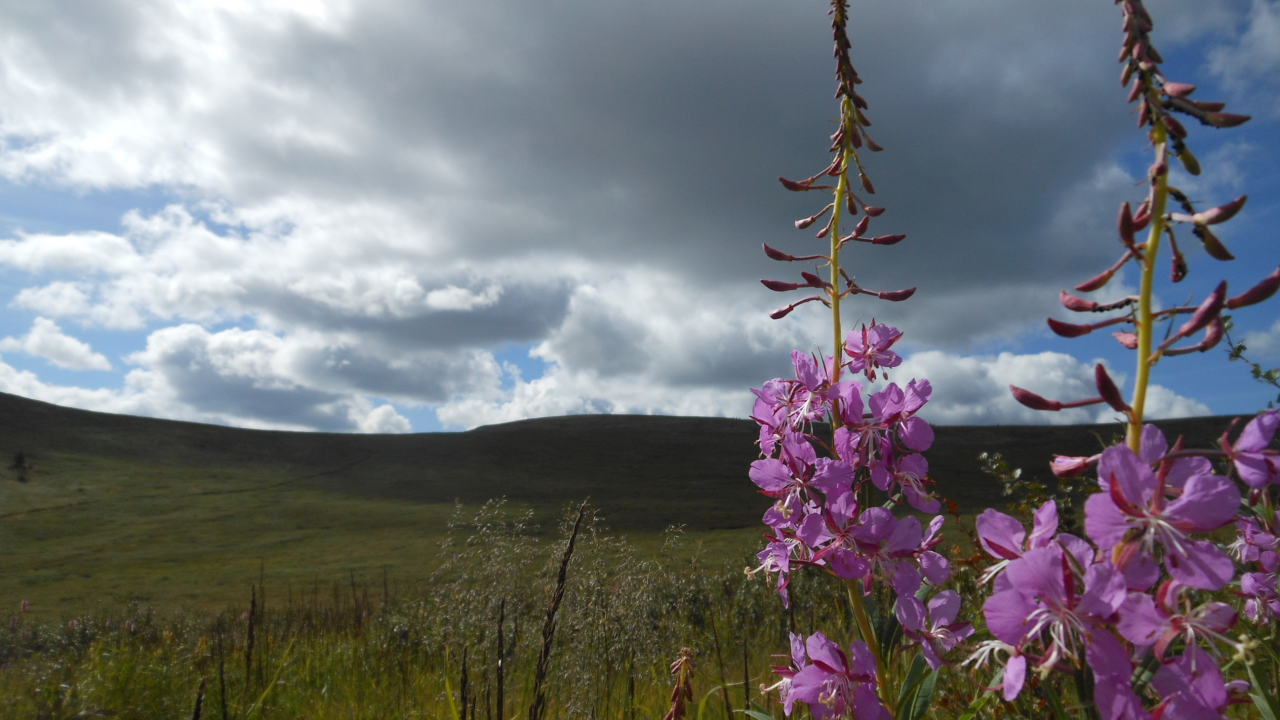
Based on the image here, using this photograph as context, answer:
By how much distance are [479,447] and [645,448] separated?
14.6 metres

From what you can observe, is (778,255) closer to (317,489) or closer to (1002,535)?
(1002,535)

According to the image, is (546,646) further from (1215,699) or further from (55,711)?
(55,711)

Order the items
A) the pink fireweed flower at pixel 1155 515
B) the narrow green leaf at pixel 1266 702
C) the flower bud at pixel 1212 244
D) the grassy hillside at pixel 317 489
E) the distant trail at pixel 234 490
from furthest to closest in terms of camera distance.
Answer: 1. the distant trail at pixel 234 490
2. the grassy hillside at pixel 317 489
3. the narrow green leaf at pixel 1266 702
4. the flower bud at pixel 1212 244
5. the pink fireweed flower at pixel 1155 515

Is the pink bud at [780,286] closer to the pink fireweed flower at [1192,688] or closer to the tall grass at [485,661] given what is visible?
the pink fireweed flower at [1192,688]

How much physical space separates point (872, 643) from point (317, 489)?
52391 mm

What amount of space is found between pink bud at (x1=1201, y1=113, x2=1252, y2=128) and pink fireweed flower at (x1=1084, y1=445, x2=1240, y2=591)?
0.61 meters

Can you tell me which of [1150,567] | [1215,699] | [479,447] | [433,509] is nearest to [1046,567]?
[1150,567]

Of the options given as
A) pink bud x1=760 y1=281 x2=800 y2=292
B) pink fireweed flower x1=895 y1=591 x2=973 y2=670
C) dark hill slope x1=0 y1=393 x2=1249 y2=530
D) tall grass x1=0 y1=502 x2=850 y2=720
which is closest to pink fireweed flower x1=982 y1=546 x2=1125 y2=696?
pink fireweed flower x1=895 y1=591 x2=973 y2=670

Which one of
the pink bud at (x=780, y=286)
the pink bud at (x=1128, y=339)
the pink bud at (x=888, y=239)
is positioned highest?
the pink bud at (x=888, y=239)

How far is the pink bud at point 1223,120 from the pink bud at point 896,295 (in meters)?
1.06

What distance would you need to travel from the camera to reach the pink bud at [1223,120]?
3.84ft

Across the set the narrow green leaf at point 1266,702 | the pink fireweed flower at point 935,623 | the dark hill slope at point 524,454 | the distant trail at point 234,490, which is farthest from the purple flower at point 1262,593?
the distant trail at point 234,490

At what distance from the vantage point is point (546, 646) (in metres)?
1.89

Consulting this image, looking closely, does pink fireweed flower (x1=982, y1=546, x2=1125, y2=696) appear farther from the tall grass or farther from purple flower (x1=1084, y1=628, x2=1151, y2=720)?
the tall grass
